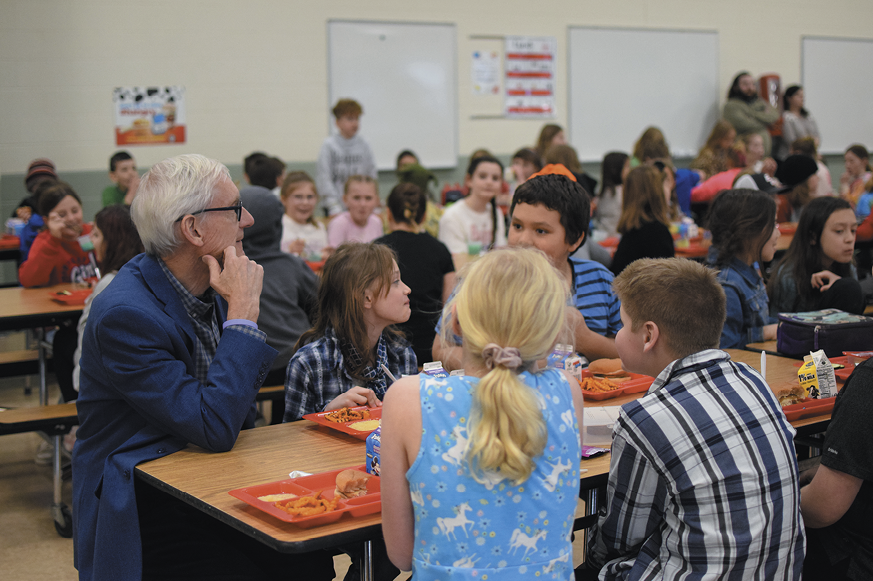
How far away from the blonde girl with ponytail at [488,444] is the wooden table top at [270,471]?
0.47ft

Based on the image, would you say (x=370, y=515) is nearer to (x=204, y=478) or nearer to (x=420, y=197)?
(x=204, y=478)

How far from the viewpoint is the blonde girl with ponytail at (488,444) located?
1.30 m

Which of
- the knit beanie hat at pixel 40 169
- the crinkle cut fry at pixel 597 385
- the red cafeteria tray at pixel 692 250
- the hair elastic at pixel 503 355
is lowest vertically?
the crinkle cut fry at pixel 597 385

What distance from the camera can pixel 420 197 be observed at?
14.0 feet

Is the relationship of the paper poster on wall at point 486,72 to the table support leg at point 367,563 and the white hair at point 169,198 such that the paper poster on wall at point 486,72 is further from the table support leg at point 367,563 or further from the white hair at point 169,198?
the table support leg at point 367,563

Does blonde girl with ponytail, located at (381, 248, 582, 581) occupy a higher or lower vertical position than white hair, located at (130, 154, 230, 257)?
lower

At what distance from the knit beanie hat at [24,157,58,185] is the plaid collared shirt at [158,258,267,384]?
5565mm

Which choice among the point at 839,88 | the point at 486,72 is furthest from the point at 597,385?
the point at 839,88

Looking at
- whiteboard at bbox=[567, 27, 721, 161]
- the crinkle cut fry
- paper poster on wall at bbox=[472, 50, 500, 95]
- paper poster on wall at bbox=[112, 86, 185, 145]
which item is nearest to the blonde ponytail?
the crinkle cut fry

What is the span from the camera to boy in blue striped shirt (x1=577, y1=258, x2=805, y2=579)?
150 centimetres

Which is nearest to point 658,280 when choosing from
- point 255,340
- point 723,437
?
point 723,437

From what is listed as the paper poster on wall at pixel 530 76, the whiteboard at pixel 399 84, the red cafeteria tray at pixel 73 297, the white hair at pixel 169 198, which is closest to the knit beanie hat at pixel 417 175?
the whiteboard at pixel 399 84

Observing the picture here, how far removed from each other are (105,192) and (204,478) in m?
6.16

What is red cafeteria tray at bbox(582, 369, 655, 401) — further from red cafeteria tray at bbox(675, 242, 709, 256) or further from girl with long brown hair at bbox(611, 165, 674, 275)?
red cafeteria tray at bbox(675, 242, 709, 256)
